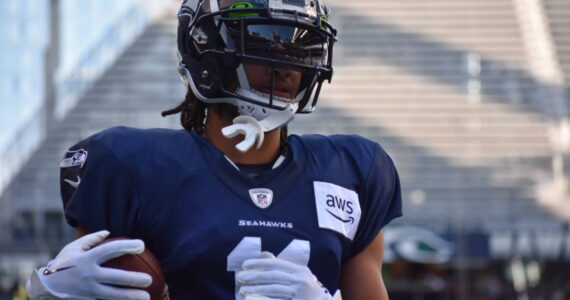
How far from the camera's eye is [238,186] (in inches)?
84.5

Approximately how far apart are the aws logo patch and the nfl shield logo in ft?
0.34

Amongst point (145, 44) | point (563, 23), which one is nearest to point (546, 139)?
point (563, 23)

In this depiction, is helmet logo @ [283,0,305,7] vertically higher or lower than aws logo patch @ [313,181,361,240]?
higher

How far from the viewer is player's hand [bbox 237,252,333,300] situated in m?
1.94

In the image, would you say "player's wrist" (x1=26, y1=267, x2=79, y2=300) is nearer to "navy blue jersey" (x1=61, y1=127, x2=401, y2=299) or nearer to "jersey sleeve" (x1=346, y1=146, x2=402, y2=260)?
"navy blue jersey" (x1=61, y1=127, x2=401, y2=299)

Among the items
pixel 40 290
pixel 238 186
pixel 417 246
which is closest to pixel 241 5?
pixel 238 186

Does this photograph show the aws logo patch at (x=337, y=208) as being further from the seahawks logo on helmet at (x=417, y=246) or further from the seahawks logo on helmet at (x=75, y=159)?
the seahawks logo on helmet at (x=417, y=246)

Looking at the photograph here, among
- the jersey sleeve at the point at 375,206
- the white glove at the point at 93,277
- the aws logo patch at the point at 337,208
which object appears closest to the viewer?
the white glove at the point at 93,277

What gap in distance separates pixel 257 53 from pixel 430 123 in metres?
11.5

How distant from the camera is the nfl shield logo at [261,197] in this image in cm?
213

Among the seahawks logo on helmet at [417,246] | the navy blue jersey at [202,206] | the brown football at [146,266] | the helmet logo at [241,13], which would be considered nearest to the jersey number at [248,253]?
the navy blue jersey at [202,206]

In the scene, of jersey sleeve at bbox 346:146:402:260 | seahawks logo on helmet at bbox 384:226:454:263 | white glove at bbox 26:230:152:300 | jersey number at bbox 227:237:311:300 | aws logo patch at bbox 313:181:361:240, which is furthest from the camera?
seahawks logo on helmet at bbox 384:226:454:263

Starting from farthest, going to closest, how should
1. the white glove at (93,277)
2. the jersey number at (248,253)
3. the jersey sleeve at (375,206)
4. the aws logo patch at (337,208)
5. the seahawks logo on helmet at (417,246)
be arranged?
the seahawks logo on helmet at (417,246) < the jersey sleeve at (375,206) < the aws logo patch at (337,208) < the jersey number at (248,253) < the white glove at (93,277)

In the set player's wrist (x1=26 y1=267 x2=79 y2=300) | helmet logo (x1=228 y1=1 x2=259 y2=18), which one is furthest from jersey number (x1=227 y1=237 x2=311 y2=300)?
helmet logo (x1=228 y1=1 x2=259 y2=18)
